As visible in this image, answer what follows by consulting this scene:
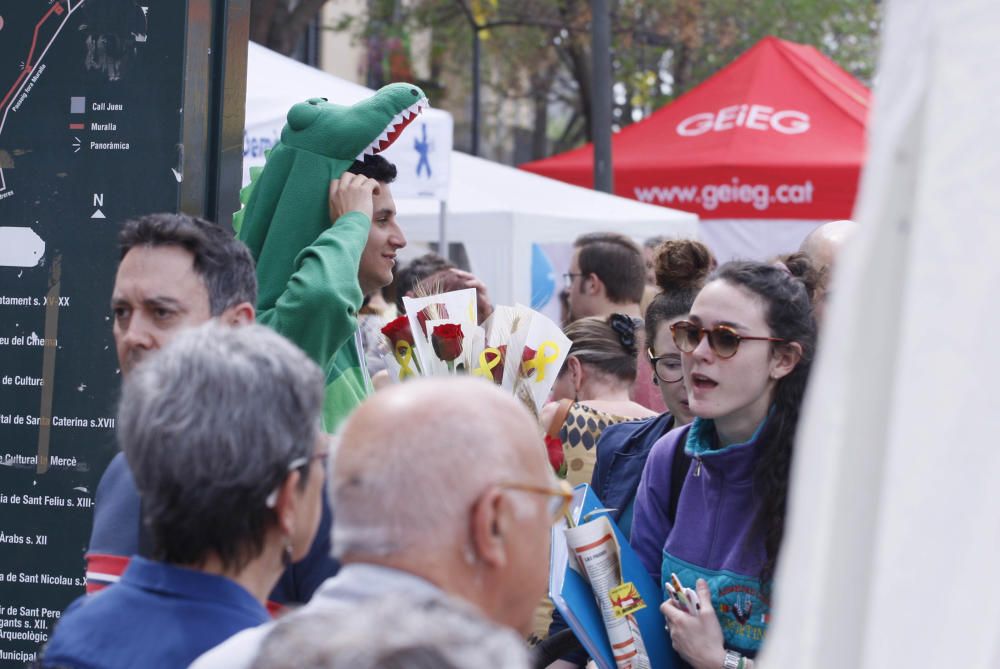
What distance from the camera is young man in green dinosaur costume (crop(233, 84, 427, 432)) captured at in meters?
3.15

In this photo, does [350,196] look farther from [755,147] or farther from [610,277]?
[755,147]

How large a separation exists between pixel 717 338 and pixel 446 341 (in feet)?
2.38

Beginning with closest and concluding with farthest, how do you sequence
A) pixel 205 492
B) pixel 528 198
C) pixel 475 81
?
pixel 205 492, pixel 528 198, pixel 475 81

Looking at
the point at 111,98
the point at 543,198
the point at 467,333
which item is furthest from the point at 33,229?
the point at 543,198

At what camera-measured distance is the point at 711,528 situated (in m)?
3.12

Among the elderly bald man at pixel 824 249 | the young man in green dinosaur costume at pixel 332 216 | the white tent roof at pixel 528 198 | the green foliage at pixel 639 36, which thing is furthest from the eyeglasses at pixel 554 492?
the green foliage at pixel 639 36

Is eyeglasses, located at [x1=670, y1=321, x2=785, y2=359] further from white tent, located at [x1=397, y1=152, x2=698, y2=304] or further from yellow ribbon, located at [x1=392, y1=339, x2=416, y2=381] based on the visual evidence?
white tent, located at [x1=397, y1=152, x2=698, y2=304]

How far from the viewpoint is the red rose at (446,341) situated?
3434mm

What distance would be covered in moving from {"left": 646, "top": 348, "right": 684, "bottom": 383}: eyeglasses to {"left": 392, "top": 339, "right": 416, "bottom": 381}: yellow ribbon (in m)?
1.18

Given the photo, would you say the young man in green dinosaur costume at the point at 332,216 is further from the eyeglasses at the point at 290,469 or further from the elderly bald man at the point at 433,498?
the elderly bald man at the point at 433,498

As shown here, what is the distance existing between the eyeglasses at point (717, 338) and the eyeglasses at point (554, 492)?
1.58 metres

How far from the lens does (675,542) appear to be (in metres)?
3.19

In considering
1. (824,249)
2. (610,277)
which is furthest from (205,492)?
(610,277)

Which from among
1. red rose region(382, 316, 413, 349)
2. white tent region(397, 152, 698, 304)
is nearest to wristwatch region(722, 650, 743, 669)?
red rose region(382, 316, 413, 349)
